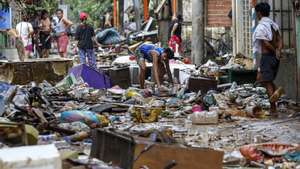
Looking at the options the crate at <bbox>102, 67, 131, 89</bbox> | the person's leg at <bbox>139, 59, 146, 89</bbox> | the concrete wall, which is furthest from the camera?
the crate at <bbox>102, 67, 131, 89</bbox>

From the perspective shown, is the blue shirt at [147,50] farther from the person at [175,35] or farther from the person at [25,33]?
the person at [175,35]

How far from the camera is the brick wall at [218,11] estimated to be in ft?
73.3

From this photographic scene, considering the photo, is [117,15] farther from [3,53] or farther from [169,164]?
[169,164]

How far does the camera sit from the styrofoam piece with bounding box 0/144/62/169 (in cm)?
496

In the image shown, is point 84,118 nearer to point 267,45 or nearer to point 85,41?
point 267,45

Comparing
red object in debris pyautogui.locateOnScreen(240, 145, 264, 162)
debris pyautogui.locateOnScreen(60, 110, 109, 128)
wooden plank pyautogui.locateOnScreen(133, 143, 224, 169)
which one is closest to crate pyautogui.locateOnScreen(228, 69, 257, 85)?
debris pyautogui.locateOnScreen(60, 110, 109, 128)

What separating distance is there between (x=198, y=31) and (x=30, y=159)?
14.6 meters

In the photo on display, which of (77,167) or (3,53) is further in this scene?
(3,53)

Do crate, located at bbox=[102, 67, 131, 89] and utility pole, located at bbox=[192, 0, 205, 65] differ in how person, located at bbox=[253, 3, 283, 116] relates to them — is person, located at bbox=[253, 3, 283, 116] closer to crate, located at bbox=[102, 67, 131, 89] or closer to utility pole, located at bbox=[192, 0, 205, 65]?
crate, located at bbox=[102, 67, 131, 89]

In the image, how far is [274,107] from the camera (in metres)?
10.8

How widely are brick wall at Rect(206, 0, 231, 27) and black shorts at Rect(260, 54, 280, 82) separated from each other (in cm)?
1182

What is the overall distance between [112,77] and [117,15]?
866 inches

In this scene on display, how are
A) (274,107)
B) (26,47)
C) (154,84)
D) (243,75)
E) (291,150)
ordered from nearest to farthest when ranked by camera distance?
(291,150) → (274,107) → (243,75) → (154,84) → (26,47)

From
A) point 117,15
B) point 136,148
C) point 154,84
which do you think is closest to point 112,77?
point 154,84
